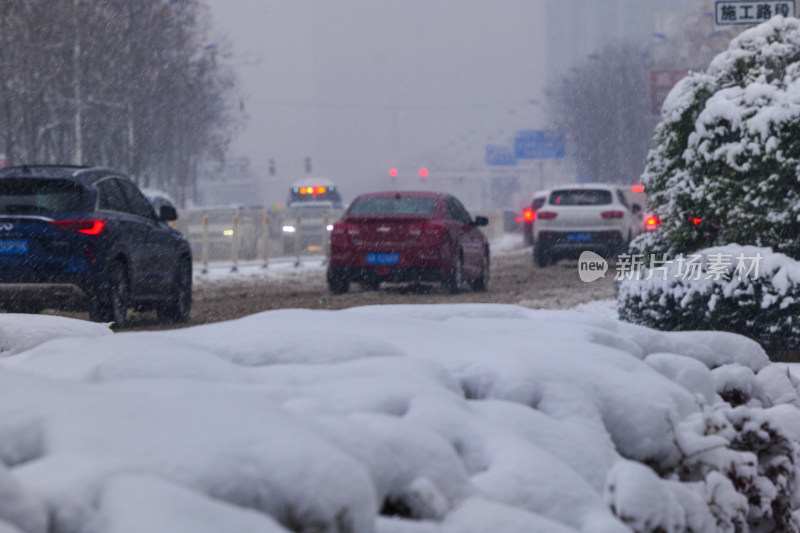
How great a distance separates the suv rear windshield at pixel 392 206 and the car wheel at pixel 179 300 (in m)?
4.21

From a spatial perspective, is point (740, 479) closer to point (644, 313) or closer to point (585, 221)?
point (644, 313)

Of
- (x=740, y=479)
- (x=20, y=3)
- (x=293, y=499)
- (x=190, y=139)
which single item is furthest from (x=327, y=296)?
(x=190, y=139)

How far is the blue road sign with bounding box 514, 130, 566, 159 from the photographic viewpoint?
292 ft

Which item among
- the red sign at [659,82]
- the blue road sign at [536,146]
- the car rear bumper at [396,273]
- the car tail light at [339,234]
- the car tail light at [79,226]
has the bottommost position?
the car rear bumper at [396,273]

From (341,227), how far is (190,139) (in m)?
48.4

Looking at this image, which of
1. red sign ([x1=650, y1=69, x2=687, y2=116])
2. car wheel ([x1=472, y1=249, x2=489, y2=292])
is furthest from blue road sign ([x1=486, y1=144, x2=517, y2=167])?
car wheel ([x1=472, y1=249, x2=489, y2=292])

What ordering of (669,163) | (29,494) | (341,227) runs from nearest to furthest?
(29,494)
(669,163)
(341,227)

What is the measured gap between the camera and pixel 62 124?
4453cm

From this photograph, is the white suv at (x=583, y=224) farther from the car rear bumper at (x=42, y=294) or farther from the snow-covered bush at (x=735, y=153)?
the car rear bumper at (x=42, y=294)

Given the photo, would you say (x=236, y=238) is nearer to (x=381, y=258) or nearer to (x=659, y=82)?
(x=381, y=258)

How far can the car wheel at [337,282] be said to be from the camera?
18172 mm

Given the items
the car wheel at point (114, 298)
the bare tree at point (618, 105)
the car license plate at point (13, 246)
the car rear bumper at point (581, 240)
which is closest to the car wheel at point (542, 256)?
the car rear bumper at point (581, 240)

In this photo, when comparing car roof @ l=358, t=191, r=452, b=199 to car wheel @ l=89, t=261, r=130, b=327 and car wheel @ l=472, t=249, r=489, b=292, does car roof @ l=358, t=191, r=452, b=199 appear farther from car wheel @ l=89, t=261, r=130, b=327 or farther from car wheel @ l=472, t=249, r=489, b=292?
car wheel @ l=89, t=261, r=130, b=327

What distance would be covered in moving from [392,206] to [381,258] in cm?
121
